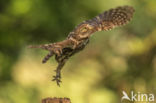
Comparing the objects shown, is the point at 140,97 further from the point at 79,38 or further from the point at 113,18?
the point at 79,38

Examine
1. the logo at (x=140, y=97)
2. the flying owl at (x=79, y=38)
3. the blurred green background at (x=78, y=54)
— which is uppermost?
the blurred green background at (x=78, y=54)

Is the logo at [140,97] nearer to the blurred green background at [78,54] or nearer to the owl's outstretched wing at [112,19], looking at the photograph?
the blurred green background at [78,54]

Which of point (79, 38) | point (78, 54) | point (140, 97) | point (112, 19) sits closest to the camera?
point (79, 38)

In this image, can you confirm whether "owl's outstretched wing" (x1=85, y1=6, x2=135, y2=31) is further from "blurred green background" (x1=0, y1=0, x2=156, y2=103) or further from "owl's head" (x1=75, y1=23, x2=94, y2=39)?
"blurred green background" (x1=0, y1=0, x2=156, y2=103)

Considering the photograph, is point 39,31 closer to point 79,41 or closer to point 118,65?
point 118,65

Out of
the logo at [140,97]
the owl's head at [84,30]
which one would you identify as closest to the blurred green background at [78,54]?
the logo at [140,97]

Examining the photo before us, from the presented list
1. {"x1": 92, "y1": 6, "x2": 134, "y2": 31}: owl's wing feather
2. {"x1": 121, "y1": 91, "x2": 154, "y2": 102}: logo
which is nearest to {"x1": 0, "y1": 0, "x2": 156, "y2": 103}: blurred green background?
{"x1": 121, "y1": 91, "x2": 154, "y2": 102}: logo

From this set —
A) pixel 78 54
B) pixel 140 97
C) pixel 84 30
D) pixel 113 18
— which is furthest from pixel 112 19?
pixel 78 54
